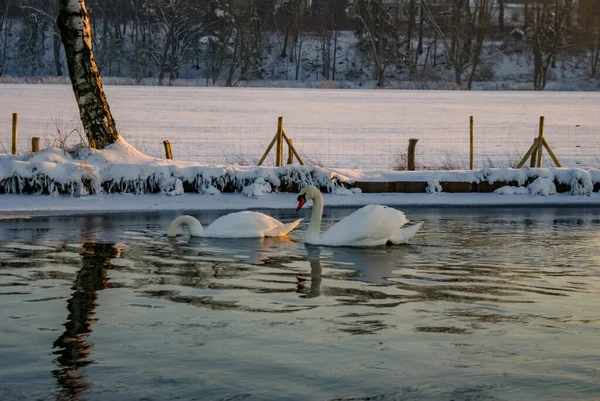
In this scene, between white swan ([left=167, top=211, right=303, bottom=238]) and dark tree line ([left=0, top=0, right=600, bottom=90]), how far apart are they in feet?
258

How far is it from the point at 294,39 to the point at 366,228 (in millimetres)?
93110

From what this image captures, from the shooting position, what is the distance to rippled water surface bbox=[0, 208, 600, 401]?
664 cm

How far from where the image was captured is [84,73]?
68.0 feet

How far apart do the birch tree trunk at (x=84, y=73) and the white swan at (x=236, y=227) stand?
7.46 m

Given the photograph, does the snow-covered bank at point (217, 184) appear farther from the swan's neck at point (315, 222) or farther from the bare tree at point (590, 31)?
the bare tree at point (590, 31)

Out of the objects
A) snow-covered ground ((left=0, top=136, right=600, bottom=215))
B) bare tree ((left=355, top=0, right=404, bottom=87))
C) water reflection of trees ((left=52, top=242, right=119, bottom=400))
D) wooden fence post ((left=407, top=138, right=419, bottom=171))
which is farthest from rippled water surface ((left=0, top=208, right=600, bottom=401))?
bare tree ((left=355, top=0, right=404, bottom=87))

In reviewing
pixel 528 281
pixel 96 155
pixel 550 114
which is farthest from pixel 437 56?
pixel 528 281

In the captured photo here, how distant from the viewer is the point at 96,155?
1997 centimetres

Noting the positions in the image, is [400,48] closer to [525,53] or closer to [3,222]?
[525,53]

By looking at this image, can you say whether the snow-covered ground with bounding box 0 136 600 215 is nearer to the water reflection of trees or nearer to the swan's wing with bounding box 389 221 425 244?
the swan's wing with bounding box 389 221 425 244

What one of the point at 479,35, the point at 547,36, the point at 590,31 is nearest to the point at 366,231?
the point at 547,36

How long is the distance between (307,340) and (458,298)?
2173 mm

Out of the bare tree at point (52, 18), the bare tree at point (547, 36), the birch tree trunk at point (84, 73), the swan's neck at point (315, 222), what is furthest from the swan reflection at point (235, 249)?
the bare tree at point (52, 18)

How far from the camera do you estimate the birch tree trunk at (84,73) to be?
67.4ft
